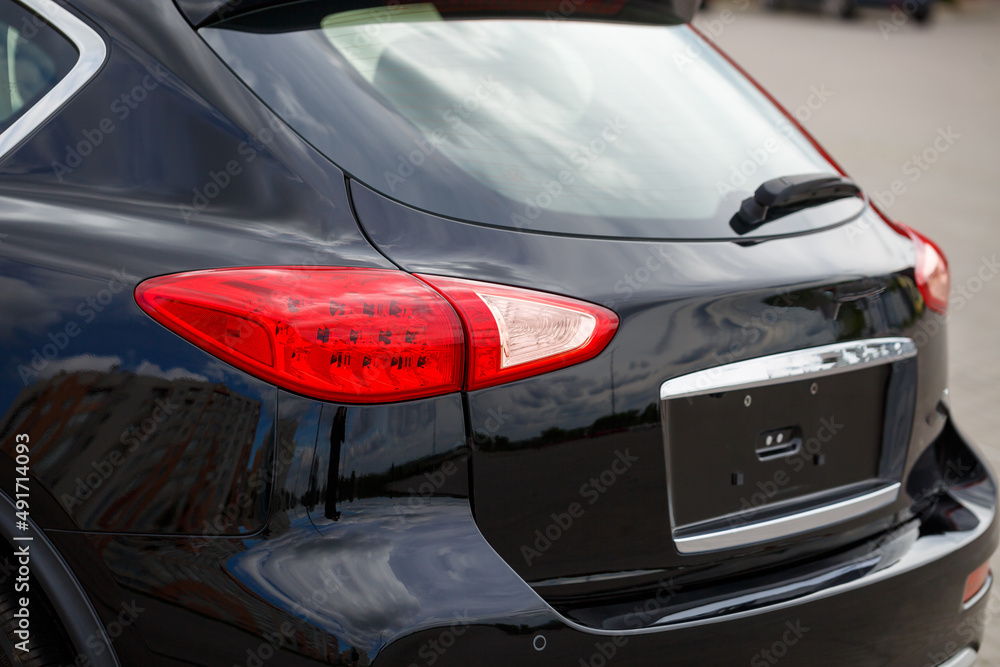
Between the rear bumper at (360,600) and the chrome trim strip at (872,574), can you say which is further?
the chrome trim strip at (872,574)

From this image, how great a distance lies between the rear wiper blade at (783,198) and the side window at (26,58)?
1259mm

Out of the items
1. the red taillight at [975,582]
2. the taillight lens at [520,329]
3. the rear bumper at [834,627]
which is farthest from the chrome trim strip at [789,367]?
the red taillight at [975,582]

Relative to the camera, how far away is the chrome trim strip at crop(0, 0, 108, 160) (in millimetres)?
1705

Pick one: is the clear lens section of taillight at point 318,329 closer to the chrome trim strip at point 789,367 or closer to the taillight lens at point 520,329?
the taillight lens at point 520,329

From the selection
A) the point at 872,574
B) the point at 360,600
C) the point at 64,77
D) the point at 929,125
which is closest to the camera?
the point at 360,600

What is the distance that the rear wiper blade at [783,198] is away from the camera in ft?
6.20

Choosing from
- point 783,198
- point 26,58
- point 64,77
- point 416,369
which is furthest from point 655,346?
point 26,58

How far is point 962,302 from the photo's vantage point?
6418 millimetres

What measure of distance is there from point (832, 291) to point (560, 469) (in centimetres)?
65

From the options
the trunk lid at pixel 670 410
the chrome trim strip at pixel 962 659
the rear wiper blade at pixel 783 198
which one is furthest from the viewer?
the chrome trim strip at pixel 962 659

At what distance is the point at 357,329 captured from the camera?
149 cm

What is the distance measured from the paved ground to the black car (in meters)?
1.70

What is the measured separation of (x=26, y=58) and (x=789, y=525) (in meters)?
1.64

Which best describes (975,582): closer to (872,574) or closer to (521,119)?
(872,574)
